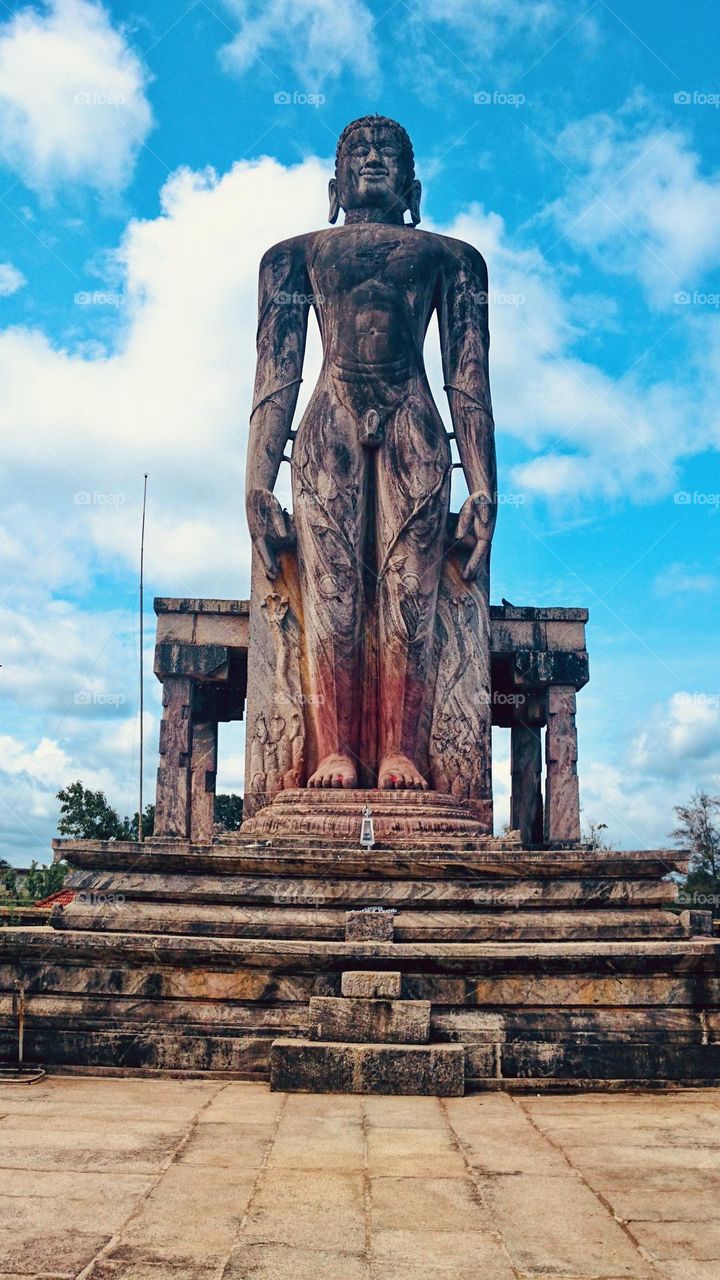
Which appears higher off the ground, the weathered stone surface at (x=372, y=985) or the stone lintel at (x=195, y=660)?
the stone lintel at (x=195, y=660)

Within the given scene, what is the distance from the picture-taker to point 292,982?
18.4 feet

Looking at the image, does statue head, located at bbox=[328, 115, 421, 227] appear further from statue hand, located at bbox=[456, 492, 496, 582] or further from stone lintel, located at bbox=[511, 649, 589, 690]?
stone lintel, located at bbox=[511, 649, 589, 690]

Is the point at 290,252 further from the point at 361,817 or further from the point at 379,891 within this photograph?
the point at 379,891

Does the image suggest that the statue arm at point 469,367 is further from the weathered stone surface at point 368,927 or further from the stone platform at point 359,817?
the weathered stone surface at point 368,927

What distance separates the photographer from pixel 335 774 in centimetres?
877

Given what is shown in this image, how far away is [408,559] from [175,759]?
355 cm

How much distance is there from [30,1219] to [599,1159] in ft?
6.36

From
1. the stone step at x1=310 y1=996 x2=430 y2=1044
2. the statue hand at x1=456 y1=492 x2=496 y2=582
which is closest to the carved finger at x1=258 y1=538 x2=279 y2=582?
the statue hand at x1=456 y1=492 x2=496 y2=582

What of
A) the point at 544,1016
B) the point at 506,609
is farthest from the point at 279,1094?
the point at 506,609

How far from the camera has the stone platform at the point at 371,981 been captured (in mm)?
5332

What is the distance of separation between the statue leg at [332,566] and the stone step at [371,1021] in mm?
3884

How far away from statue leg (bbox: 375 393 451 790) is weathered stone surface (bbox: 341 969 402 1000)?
3690 millimetres

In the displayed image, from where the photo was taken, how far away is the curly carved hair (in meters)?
10.1

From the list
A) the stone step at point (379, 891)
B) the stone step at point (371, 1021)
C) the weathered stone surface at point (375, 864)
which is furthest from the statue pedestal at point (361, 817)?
the stone step at point (371, 1021)
